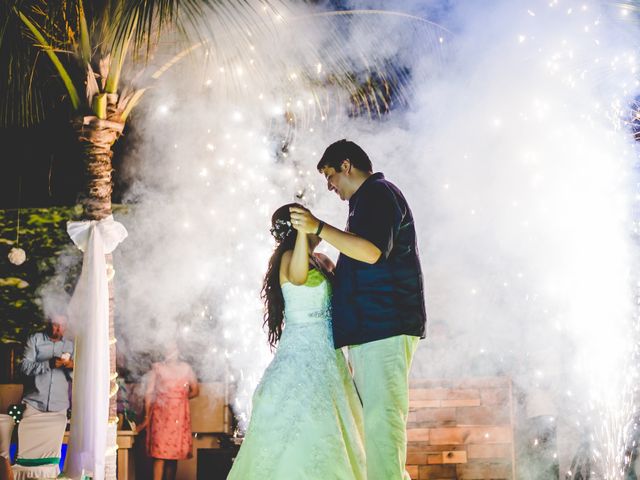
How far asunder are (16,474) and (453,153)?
6.50 m

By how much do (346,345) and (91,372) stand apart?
3187mm

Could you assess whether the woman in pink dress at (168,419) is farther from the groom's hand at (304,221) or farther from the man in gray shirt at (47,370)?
the groom's hand at (304,221)

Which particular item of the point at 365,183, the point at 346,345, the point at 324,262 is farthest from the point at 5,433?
the point at 365,183

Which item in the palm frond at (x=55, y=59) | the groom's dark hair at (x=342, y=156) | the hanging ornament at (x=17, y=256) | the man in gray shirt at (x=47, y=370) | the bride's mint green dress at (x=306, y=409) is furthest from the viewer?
the hanging ornament at (x=17, y=256)

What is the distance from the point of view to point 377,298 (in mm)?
3607

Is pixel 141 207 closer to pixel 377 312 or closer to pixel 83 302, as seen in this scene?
pixel 83 302

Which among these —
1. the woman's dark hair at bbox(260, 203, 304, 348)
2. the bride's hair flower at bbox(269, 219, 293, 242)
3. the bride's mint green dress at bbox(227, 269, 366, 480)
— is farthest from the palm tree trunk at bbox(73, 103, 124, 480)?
the bride's mint green dress at bbox(227, 269, 366, 480)

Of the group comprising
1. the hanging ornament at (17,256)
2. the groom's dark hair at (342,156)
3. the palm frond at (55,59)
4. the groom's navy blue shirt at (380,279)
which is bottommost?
the groom's navy blue shirt at (380,279)

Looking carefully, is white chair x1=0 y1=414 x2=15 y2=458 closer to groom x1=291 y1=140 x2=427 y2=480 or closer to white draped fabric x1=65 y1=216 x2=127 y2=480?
white draped fabric x1=65 y1=216 x2=127 y2=480

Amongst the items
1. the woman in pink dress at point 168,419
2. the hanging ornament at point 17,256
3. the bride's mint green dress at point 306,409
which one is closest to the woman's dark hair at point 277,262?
the bride's mint green dress at point 306,409

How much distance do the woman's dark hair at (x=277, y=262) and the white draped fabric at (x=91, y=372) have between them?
2.25 meters

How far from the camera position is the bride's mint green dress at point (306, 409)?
3646mm

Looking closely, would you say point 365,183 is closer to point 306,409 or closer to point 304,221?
point 304,221

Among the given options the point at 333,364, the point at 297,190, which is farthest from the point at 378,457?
the point at 297,190
